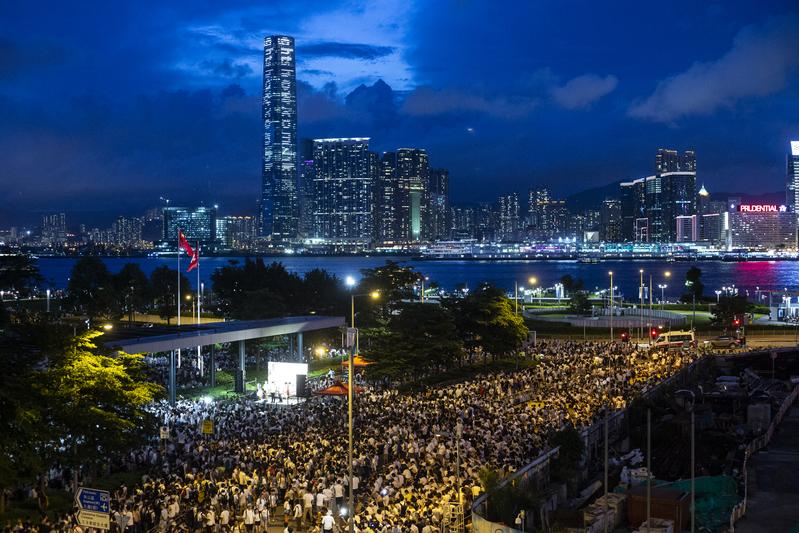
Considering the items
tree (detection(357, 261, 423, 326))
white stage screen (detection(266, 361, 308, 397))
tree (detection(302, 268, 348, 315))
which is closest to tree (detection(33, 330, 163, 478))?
white stage screen (detection(266, 361, 308, 397))

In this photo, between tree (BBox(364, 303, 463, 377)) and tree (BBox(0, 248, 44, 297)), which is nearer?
tree (BBox(364, 303, 463, 377))

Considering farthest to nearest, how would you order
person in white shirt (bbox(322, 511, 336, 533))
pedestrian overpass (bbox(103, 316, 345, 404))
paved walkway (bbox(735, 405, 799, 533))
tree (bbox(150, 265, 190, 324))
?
tree (bbox(150, 265, 190, 324)), pedestrian overpass (bbox(103, 316, 345, 404)), paved walkway (bbox(735, 405, 799, 533)), person in white shirt (bbox(322, 511, 336, 533))

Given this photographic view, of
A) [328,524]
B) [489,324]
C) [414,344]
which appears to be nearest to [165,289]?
[489,324]

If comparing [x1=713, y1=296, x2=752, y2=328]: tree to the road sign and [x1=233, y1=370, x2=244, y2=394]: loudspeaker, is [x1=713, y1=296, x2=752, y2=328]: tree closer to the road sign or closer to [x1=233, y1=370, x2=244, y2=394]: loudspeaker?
[x1=233, y1=370, x2=244, y2=394]: loudspeaker

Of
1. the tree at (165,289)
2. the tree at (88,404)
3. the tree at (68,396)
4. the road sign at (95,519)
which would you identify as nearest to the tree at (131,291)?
the tree at (165,289)

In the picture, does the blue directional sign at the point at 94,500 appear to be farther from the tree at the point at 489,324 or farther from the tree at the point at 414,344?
the tree at the point at 489,324

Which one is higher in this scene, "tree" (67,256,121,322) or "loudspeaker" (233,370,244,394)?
"tree" (67,256,121,322)
